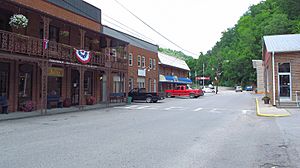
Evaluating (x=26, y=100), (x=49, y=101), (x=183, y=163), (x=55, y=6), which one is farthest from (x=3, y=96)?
(x=183, y=163)

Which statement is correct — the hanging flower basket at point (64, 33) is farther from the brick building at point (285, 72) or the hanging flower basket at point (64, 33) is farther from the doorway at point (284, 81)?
the doorway at point (284, 81)

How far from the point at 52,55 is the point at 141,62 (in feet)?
61.4

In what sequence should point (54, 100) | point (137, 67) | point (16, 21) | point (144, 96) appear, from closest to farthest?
point (16, 21), point (54, 100), point (144, 96), point (137, 67)

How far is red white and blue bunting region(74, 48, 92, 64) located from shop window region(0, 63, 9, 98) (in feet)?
15.4

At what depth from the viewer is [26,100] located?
18.1 metres

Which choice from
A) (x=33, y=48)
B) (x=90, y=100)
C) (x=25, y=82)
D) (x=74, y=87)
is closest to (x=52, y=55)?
(x=33, y=48)

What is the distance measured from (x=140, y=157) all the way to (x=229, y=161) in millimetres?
2022

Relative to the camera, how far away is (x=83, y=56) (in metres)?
20.1

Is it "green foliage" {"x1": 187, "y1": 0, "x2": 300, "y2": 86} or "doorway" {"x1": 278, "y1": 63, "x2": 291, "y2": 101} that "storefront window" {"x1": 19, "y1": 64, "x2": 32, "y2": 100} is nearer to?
"doorway" {"x1": 278, "y1": 63, "x2": 291, "y2": 101}

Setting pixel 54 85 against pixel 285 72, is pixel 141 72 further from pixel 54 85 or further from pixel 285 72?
pixel 285 72

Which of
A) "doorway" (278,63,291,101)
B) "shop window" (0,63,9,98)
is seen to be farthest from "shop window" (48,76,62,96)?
"doorway" (278,63,291,101)

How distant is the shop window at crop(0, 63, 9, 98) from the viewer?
1631 cm

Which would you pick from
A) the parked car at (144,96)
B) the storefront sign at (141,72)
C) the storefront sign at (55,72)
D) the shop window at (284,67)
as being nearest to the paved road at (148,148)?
the storefront sign at (55,72)

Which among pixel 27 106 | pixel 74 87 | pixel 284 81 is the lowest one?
pixel 27 106
